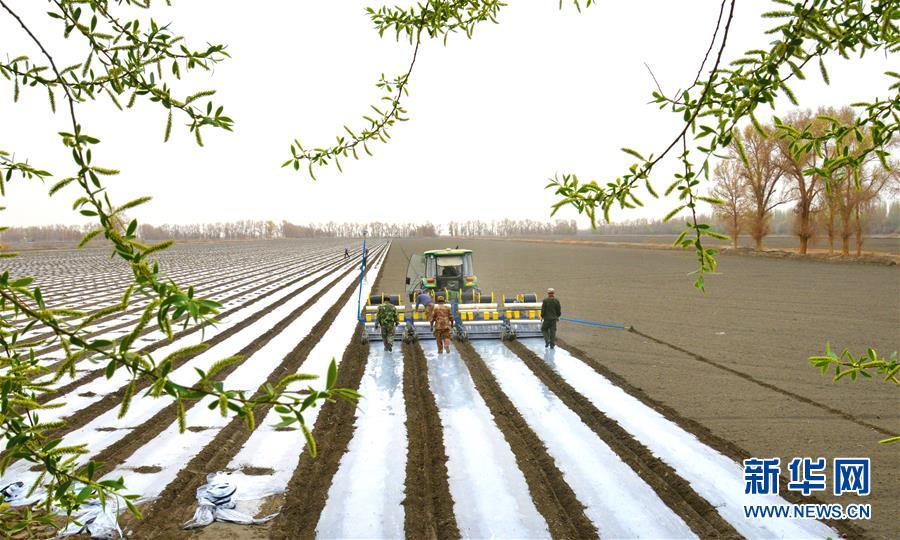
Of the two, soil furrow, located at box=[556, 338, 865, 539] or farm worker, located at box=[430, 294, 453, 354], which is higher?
farm worker, located at box=[430, 294, 453, 354]

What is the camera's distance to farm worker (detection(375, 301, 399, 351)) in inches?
596

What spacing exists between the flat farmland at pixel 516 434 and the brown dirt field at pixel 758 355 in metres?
0.06

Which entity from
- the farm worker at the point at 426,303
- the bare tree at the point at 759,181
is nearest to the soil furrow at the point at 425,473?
the farm worker at the point at 426,303

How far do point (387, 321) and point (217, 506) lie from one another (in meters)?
8.54

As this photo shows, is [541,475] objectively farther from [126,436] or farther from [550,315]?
[550,315]

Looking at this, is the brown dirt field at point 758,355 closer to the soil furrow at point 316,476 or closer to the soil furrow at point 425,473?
the soil furrow at point 425,473

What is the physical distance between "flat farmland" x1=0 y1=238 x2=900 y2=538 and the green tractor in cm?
391

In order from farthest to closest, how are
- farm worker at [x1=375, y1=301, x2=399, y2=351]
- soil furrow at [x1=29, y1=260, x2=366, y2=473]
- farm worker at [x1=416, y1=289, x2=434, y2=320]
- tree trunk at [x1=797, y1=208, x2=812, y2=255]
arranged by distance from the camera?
tree trunk at [x1=797, y1=208, x2=812, y2=255] → farm worker at [x1=416, y1=289, x2=434, y2=320] → farm worker at [x1=375, y1=301, x2=399, y2=351] → soil furrow at [x1=29, y1=260, x2=366, y2=473]

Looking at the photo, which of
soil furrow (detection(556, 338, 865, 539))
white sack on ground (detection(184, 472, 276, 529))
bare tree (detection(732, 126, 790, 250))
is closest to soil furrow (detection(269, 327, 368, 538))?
white sack on ground (detection(184, 472, 276, 529))

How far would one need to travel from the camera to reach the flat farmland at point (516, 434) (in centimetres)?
657

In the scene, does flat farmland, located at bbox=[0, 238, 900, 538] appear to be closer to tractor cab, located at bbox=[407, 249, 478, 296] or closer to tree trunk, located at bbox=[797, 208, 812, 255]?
tractor cab, located at bbox=[407, 249, 478, 296]

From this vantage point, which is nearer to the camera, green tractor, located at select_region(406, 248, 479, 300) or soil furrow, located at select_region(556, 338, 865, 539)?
soil furrow, located at select_region(556, 338, 865, 539)

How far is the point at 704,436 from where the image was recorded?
890 centimetres

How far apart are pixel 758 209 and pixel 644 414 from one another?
52.4m
